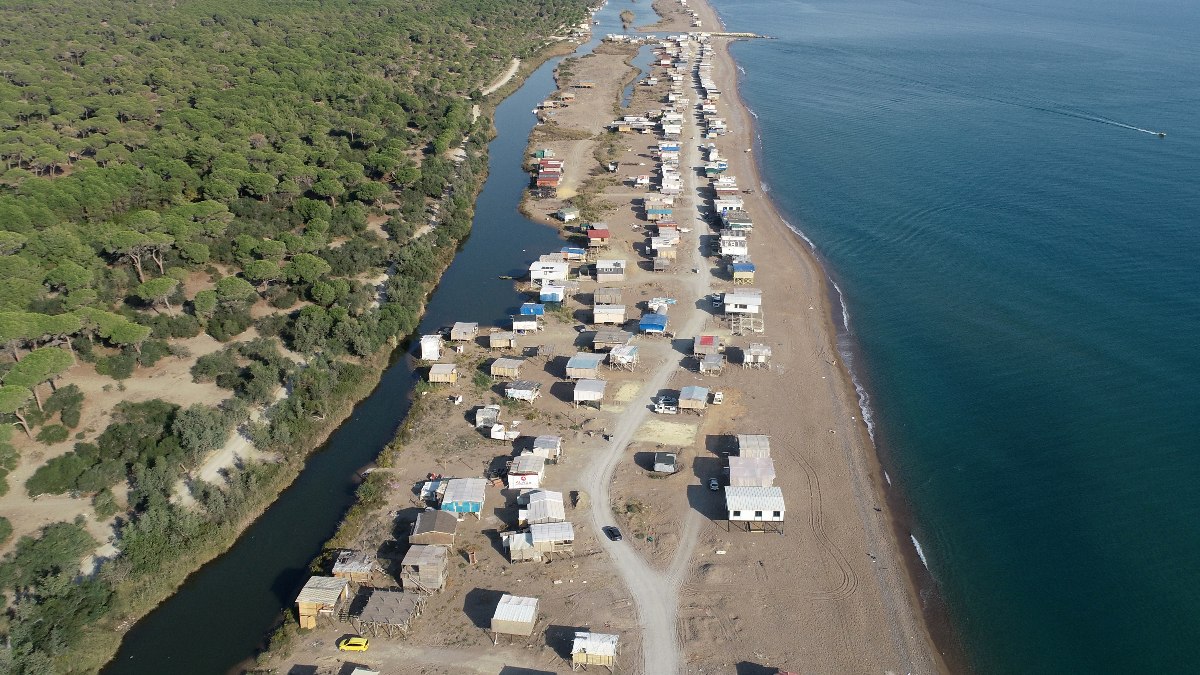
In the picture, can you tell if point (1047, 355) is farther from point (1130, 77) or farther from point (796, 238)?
point (1130, 77)

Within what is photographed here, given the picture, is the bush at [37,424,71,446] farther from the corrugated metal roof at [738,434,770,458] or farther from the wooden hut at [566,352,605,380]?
the corrugated metal roof at [738,434,770,458]

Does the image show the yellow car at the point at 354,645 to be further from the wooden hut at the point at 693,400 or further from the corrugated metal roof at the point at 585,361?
the wooden hut at the point at 693,400

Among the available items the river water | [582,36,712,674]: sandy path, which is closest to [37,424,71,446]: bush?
the river water

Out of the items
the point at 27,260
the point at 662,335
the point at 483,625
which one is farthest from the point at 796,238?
the point at 27,260

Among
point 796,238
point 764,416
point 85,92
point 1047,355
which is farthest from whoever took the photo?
point 85,92

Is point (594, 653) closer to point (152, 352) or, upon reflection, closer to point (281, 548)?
point (281, 548)

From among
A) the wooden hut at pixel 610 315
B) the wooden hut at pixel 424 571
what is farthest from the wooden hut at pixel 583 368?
the wooden hut at pixel 424 571

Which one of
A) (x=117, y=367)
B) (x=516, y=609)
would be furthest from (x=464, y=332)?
(x=516, y=609)
